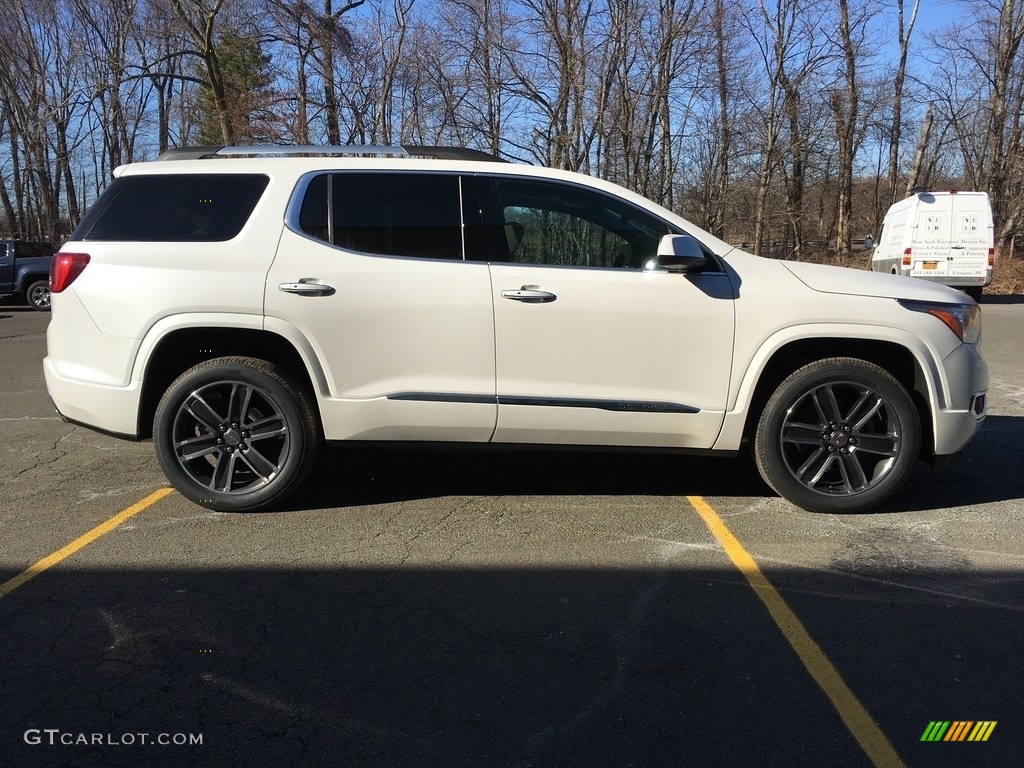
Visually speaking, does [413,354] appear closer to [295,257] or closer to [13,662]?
[295,257]

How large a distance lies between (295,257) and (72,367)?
1465mm

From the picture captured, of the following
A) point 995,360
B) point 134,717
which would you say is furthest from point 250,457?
point 995,360

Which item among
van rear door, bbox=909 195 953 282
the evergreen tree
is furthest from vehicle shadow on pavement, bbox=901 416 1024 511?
the evergreen tree

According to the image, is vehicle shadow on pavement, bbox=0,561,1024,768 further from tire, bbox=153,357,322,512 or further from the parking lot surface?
tire, bbox=153,357,322,512

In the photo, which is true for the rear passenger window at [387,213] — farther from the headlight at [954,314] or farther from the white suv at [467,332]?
the headlight at [954,314]

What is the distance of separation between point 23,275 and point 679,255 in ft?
64.4

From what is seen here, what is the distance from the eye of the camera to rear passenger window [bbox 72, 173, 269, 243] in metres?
4.43

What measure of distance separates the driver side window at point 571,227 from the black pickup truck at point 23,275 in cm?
1831

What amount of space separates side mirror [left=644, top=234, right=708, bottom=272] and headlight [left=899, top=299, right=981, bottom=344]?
3.77ft

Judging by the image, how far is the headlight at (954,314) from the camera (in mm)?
4324

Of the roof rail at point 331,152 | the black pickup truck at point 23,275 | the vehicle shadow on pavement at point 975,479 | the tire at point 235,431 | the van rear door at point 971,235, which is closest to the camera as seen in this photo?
the tire at point 235,431

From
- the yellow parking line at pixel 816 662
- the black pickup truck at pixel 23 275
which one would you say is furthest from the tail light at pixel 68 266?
the black pickup truck at pixel 23 275

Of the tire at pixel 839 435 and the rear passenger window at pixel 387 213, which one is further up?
the rear passenger window at pixel 387 213

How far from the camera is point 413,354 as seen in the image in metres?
4.29
